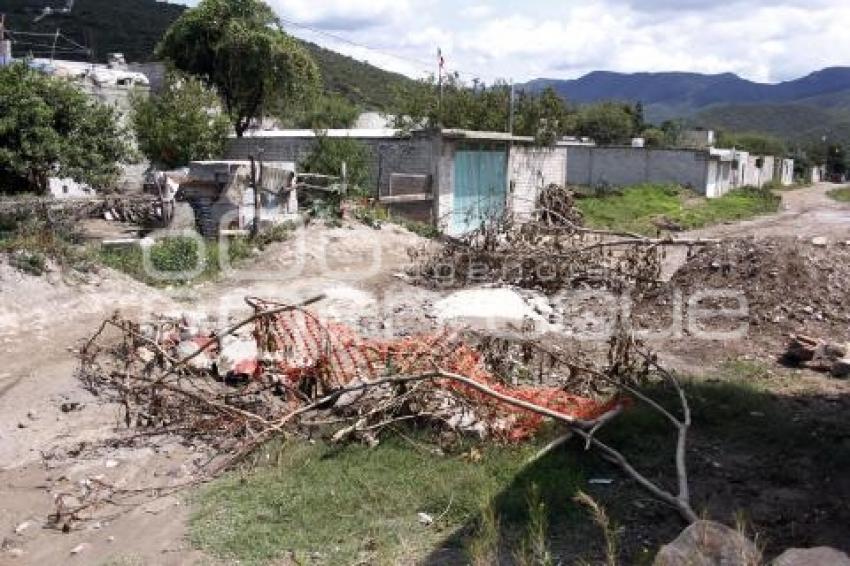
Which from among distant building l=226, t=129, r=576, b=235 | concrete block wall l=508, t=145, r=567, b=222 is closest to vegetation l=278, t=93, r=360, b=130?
distant building l=226, t=129, r=576, b=235

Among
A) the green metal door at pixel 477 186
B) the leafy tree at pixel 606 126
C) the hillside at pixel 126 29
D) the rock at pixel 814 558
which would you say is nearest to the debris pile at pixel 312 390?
the rock at pixel 814 558

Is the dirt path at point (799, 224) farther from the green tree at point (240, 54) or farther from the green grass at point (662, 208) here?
the green tree at point (240, 54)

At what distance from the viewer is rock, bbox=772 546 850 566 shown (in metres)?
3.11

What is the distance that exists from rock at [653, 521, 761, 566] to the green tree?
19268 millimetres

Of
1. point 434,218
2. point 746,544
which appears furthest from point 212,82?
point 746,544

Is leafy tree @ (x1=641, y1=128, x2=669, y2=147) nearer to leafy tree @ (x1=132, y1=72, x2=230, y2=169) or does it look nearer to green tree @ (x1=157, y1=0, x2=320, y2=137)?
green tree @ (x1=157, y1=0, x2=320, y2=137)

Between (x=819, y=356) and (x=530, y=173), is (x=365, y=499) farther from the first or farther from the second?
(x=530, y=173)

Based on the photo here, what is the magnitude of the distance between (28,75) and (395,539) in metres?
11.1

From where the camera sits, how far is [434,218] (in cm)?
1694

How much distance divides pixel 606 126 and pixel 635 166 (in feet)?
54.2

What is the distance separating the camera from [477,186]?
18.5 meters

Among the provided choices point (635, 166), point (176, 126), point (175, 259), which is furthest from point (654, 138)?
point (175, 259)

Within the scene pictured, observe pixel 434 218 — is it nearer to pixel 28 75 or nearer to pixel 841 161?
pixel 28 75

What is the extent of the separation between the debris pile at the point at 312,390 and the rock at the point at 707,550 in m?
1.81
